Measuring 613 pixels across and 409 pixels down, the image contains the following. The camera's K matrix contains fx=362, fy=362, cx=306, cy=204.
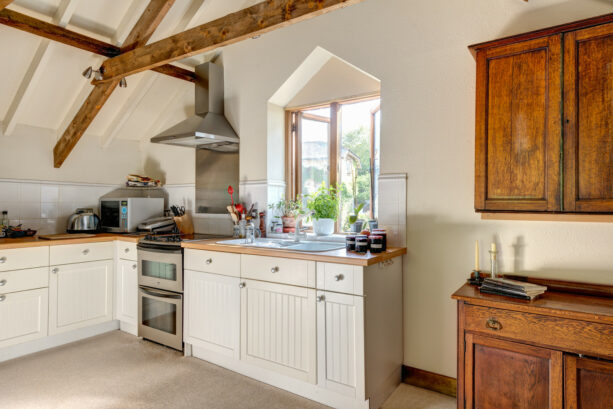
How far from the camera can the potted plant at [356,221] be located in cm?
281

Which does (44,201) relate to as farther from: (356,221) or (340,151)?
(356,221)

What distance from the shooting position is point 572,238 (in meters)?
2.00

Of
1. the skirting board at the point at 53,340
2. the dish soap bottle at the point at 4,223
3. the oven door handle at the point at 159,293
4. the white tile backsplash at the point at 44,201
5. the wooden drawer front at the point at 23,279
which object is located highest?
the white tile backsplash at the point at 44,201

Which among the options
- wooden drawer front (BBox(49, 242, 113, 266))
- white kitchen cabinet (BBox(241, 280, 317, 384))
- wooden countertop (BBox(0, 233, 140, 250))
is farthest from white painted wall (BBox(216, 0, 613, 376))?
wooden drawer front (BBox(49, 242, 113, 266))

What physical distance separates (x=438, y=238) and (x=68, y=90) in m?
3.63

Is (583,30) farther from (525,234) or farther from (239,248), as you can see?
(239,248)

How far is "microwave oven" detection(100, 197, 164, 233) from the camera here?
12.0 feet

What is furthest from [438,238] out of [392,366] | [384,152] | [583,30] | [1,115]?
[1,115]

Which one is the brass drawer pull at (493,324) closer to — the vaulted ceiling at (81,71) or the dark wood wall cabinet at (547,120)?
the dark wood wall cabinet at (547,120)

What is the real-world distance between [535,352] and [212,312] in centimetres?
204

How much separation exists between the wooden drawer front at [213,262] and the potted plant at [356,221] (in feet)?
2.98

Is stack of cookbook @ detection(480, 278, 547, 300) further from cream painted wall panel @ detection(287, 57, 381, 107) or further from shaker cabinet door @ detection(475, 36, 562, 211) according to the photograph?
cream painted wall panel @ detection(287, 57, 381, 107)

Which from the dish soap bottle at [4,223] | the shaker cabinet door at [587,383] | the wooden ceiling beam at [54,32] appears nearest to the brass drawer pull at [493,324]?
the shaker cabinet door at [587,383]

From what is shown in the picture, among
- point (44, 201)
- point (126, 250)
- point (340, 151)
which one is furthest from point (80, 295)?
point (340, 151)
